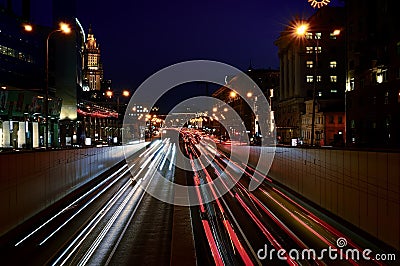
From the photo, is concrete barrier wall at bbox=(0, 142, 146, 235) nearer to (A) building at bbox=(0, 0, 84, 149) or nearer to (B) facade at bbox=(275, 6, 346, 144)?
(A) building at bbox=(0, 0, 84, 149)

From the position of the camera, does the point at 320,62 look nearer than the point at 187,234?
No

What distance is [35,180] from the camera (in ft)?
67.7

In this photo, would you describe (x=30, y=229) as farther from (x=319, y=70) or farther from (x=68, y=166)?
(x=319, y=70)

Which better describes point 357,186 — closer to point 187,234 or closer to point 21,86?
point 187,234

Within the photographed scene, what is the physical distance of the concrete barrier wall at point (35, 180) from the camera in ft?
55.5

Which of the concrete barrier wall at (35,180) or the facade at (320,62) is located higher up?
the facade at (320,62)

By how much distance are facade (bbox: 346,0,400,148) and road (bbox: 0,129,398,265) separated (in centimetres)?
2812

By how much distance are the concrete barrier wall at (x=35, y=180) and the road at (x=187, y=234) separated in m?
0.50

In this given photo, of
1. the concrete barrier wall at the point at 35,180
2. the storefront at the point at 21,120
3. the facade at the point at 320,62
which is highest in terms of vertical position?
the facade at the point at 320,62

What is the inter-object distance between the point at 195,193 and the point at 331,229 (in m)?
13.9

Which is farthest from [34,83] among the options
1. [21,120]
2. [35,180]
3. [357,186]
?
[357,186]

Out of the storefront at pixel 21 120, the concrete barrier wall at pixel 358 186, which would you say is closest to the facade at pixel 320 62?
the storefront at pixel 21 120

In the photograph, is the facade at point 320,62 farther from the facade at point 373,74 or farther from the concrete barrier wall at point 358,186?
the concrete barrier wall at point 358,186

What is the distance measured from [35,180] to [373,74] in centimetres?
4981
